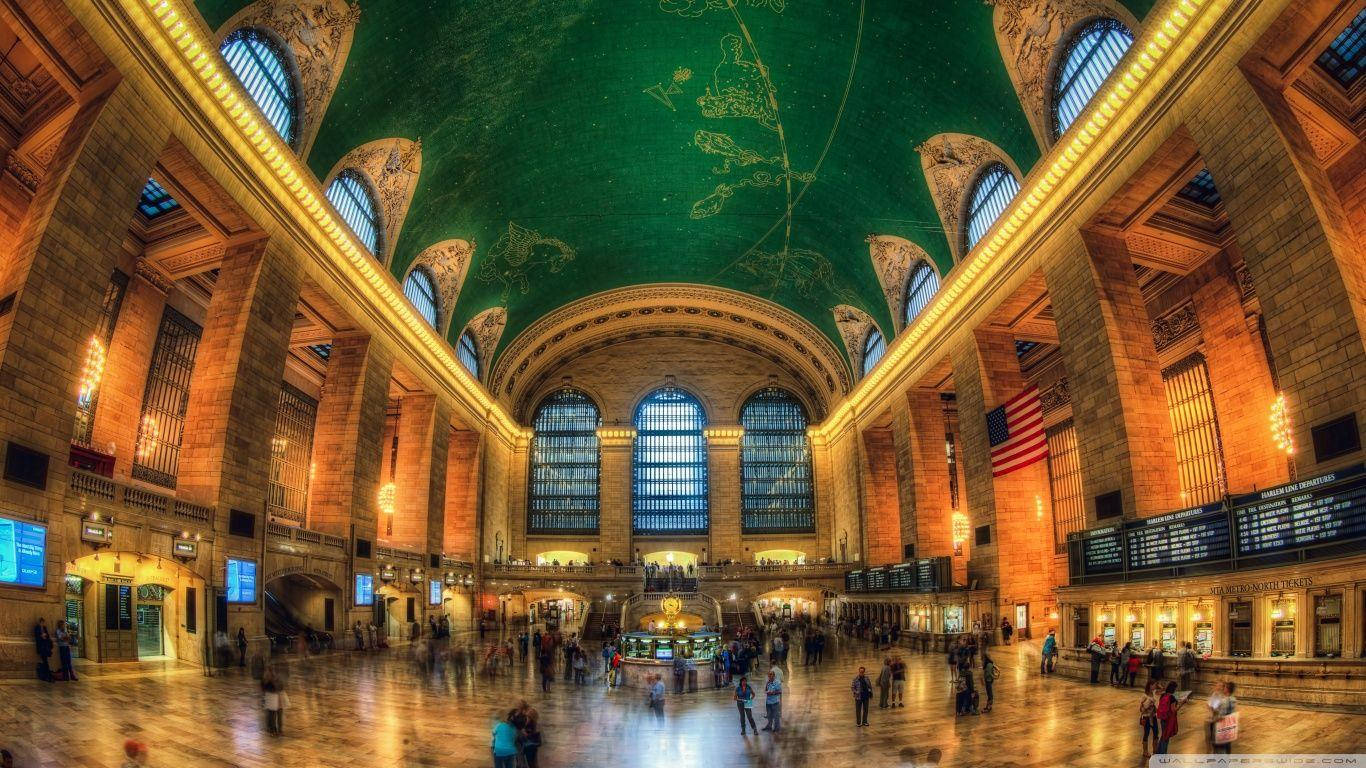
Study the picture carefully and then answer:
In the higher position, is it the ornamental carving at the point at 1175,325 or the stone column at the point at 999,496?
the ornamental carving at the point at 1175,325

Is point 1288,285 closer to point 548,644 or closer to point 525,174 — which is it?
point 548,644

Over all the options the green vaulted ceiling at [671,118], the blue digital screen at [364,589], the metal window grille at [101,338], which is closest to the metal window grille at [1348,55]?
the green vaulted ceiling at [671,118]

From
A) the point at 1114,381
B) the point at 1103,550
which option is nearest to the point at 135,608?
the point at 1103,550

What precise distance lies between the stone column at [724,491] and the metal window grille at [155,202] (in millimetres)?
29617

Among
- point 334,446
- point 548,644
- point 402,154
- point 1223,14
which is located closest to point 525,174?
point 402,154

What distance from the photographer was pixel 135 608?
1642 centimetres

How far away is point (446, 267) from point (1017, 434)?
20.5 metres

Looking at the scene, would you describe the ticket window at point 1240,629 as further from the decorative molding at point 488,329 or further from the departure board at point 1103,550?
the decorative molding at point 488,329

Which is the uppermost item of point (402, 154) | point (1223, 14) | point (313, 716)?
point (402, 154)

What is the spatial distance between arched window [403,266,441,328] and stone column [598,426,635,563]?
1583 centimetres

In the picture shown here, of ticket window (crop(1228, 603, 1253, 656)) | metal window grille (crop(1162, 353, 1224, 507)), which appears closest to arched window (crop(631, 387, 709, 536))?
metal window grille (crop(1162, 353, 1224, 507))

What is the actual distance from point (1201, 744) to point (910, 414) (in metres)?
21.4

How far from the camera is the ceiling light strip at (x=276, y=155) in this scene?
47.7 feet

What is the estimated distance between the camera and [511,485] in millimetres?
44469
